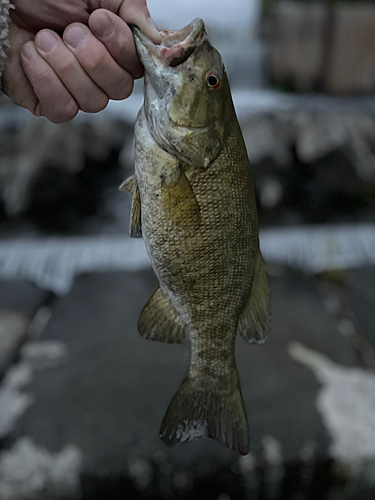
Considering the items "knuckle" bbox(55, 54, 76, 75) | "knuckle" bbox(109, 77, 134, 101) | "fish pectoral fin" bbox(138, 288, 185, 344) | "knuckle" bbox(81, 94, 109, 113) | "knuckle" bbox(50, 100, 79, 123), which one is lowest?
"fish pectoral fin" bbox(138, 288, 185, 344)

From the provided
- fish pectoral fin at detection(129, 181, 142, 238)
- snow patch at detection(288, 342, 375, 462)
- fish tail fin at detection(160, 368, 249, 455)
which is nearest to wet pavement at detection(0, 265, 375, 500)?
snow patch at detection(288, 342, 375, 462)

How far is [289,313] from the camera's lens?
4.75 metres

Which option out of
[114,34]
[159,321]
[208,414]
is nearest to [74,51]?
[114,34]

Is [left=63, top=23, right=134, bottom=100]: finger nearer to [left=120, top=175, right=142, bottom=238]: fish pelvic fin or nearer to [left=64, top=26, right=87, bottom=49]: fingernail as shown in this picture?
[left=64, top=26, right=87, bottom=49]: fingernail

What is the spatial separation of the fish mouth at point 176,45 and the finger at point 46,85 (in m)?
0.33

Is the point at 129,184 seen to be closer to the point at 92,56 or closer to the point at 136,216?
the point at 136,216

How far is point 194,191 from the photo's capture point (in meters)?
1.53

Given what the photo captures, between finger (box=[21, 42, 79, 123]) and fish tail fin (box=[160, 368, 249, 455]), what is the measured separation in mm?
1131

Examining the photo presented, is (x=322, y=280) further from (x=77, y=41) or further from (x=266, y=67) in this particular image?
(x=266, y=67)

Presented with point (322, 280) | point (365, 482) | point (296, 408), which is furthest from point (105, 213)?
point (365, 482)

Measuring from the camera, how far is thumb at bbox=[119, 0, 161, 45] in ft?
4.81

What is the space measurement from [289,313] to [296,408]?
138cm

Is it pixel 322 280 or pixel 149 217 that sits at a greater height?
pixel 149 217

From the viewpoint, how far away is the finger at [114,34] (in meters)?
1.48
